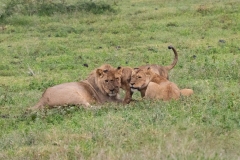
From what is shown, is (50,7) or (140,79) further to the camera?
(50,7)

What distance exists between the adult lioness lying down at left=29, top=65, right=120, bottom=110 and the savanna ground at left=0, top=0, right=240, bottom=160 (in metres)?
0.32

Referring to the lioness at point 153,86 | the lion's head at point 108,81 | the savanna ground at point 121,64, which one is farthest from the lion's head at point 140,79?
the savanna ground at point 121,64

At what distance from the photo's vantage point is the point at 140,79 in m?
8.01

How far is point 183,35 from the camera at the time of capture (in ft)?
45.5

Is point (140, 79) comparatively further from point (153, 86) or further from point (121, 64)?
point (121, 64)

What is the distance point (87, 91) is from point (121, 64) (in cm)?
331

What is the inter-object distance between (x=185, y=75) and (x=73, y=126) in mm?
3683

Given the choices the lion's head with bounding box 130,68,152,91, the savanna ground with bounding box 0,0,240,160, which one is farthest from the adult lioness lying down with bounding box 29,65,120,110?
the savanna ground with bounding box 0,0,240,160

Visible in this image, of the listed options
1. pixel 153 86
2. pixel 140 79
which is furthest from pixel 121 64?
pixel 153 86

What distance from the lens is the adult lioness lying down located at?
760 cm

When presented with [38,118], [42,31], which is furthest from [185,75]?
[42,31]

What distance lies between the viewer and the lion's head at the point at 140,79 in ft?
26.2

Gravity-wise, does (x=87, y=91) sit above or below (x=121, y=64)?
above

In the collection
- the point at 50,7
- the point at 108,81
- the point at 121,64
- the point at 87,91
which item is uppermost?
the point at 108,81
